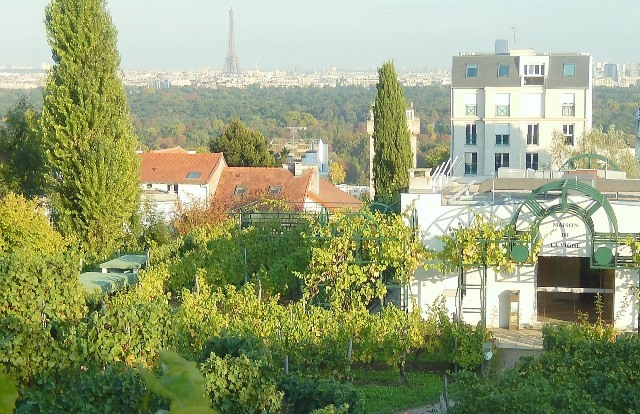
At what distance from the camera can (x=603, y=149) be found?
39.6 meters

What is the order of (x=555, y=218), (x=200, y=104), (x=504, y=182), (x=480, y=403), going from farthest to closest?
1. (x=200, y=104)
2. (x=504, y=182)
3. (x=555, y=218)
4. (x=480, y=403)

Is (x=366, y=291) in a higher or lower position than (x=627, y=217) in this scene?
lower

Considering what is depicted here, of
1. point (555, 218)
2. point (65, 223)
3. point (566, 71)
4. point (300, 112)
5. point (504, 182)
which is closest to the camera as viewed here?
point (555, 218)

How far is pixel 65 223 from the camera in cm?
2530

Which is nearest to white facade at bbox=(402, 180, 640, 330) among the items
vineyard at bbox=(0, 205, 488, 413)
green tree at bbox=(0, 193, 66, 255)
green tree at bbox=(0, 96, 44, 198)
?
vineyard at bbox=(0, 205, 488, 413)

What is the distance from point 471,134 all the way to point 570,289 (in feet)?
94.6

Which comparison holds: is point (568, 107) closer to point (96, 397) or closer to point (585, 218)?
point (585, 218)

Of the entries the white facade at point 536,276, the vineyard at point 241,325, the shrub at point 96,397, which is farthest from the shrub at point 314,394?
the white facade at point 536,276

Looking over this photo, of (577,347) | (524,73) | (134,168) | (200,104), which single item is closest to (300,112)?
(200,104)

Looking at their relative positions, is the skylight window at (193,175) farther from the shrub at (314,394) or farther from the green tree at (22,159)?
the shrub at (314,394)

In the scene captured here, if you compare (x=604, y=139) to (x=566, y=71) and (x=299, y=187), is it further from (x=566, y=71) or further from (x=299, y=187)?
(x=299, y=187)

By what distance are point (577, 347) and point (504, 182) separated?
830 cm

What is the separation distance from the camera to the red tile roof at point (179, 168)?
139ft

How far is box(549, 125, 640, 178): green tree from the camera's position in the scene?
3903cm
